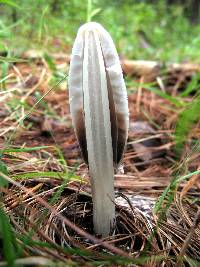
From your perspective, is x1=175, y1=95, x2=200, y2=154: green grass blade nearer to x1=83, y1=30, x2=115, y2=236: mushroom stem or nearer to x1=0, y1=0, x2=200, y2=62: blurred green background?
x1=83, y1=30, x2=115, y2=236: mushroom stem

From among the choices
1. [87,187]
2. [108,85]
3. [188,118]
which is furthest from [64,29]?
[108,85]

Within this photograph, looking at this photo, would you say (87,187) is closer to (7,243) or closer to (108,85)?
(108,85)

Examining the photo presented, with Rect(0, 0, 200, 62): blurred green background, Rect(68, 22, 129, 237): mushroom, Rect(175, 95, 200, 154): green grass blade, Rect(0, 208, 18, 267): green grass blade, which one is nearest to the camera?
Rect(0, 208, 18, 267): green grass blade

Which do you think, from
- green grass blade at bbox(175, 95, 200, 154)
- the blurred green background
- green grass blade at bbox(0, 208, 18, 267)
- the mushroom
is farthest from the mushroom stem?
the blurred green background

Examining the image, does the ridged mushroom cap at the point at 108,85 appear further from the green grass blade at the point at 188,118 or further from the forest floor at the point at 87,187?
the green grass blade at the point at 188,118

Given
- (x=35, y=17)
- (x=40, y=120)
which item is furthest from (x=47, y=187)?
(x=35, y=17)

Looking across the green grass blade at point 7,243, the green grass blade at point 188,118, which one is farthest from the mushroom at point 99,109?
the green grass blade at point 188,118
